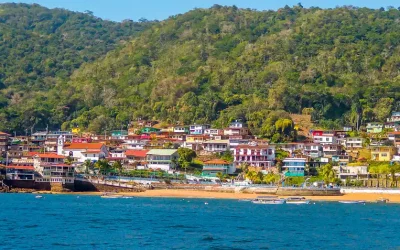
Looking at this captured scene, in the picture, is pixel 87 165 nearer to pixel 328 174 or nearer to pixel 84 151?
pixel 84 151

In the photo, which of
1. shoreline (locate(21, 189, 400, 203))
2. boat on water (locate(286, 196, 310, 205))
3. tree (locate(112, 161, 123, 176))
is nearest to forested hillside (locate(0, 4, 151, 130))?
tree (locate(112, 161, 123, 176))

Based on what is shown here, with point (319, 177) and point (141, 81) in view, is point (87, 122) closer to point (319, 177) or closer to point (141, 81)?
A: point (141, 81)

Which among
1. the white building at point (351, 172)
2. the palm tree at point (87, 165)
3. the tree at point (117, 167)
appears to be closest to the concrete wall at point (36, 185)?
the palm tree at point (87, 165)

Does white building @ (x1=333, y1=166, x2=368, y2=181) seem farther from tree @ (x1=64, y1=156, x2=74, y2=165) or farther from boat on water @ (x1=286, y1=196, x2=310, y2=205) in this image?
tree @ (x1=64, y1=156, x2=74, y2=165)

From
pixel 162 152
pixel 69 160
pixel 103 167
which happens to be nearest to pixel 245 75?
pixel 162 152

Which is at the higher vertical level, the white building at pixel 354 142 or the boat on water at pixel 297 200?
the white building at pixel 354 142

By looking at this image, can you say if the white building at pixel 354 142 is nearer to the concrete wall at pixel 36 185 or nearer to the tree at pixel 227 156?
the tree at pixel 227 156

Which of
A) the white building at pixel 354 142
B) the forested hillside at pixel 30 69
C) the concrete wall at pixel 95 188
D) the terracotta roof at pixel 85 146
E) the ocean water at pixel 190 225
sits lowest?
the ocean water at pixel 190 225
